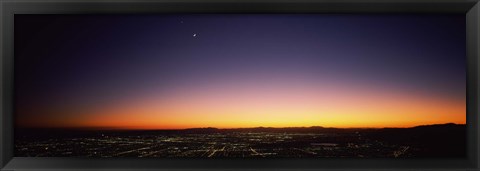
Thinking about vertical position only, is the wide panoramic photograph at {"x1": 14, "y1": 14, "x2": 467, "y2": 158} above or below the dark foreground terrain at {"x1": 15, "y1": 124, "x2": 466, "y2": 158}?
above

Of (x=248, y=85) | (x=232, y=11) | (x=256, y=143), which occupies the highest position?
(x=232, y=11)

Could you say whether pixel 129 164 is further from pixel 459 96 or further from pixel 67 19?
pixel 459 96

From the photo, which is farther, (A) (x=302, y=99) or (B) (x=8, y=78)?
(A) (x=302, y=99)

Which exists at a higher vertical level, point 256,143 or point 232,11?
point 232,11

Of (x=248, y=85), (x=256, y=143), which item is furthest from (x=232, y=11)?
(x=256, y=143)

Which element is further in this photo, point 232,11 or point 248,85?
point 248,85

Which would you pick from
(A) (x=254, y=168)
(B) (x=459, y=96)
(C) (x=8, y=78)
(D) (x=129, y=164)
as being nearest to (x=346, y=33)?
(B) (x=459, y=96)

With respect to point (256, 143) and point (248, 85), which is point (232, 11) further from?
point (256, 143)
